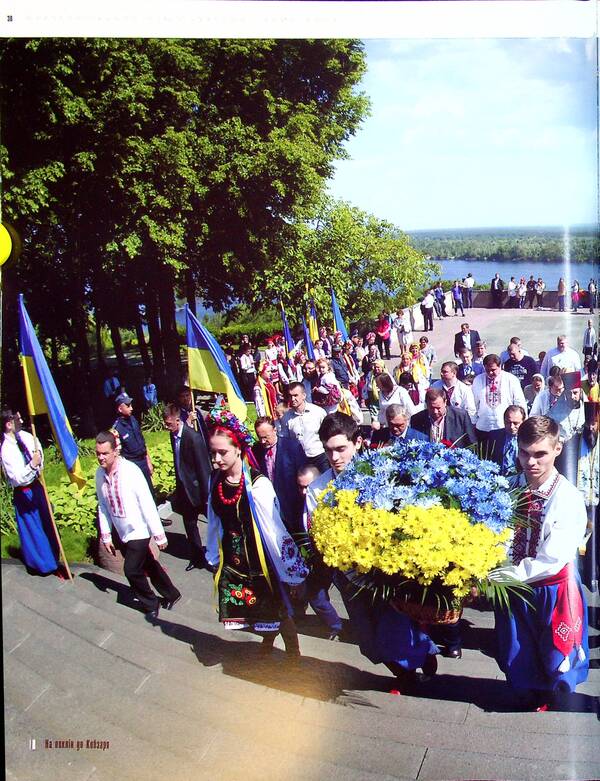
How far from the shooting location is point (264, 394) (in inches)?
109

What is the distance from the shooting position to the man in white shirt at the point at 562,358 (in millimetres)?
2459

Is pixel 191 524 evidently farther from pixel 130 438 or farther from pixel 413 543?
pixel 413 543

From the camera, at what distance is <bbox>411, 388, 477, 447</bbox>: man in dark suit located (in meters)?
2.52

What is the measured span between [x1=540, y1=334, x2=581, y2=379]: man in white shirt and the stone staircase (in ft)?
2.97

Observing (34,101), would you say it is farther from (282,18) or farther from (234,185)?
(282,18)

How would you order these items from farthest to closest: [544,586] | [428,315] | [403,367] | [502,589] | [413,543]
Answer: [403,367] → [428,315] → [544,586] → [502,589] → [413,543]

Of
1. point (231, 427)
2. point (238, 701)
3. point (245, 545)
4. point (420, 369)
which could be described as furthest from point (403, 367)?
point (238, 701)

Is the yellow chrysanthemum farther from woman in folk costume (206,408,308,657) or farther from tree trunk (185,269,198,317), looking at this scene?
tree trunk (185,269,198,317)

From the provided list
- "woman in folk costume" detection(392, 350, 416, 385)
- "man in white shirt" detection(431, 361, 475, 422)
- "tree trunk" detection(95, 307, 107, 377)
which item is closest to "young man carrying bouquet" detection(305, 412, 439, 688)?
"woman in folk costume" detection(392, 350, 416, 385)

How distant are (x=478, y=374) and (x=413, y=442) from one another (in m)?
0.38

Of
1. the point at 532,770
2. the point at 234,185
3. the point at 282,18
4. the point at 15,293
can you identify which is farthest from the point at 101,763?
the point at 282,18

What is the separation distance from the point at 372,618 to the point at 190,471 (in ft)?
2.85

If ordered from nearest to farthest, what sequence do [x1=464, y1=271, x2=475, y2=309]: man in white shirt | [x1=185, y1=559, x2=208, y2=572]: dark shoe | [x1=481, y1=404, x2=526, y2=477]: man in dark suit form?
[x1=481, y1=404, x2=526, y2=477]: man in dark suit
[x1=464, y1=271, x2=475, y2=309]: man in white shirt
[x1=185, y1=559, x2=208, y2=572]: dark shoe

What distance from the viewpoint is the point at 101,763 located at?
2.54 meters
